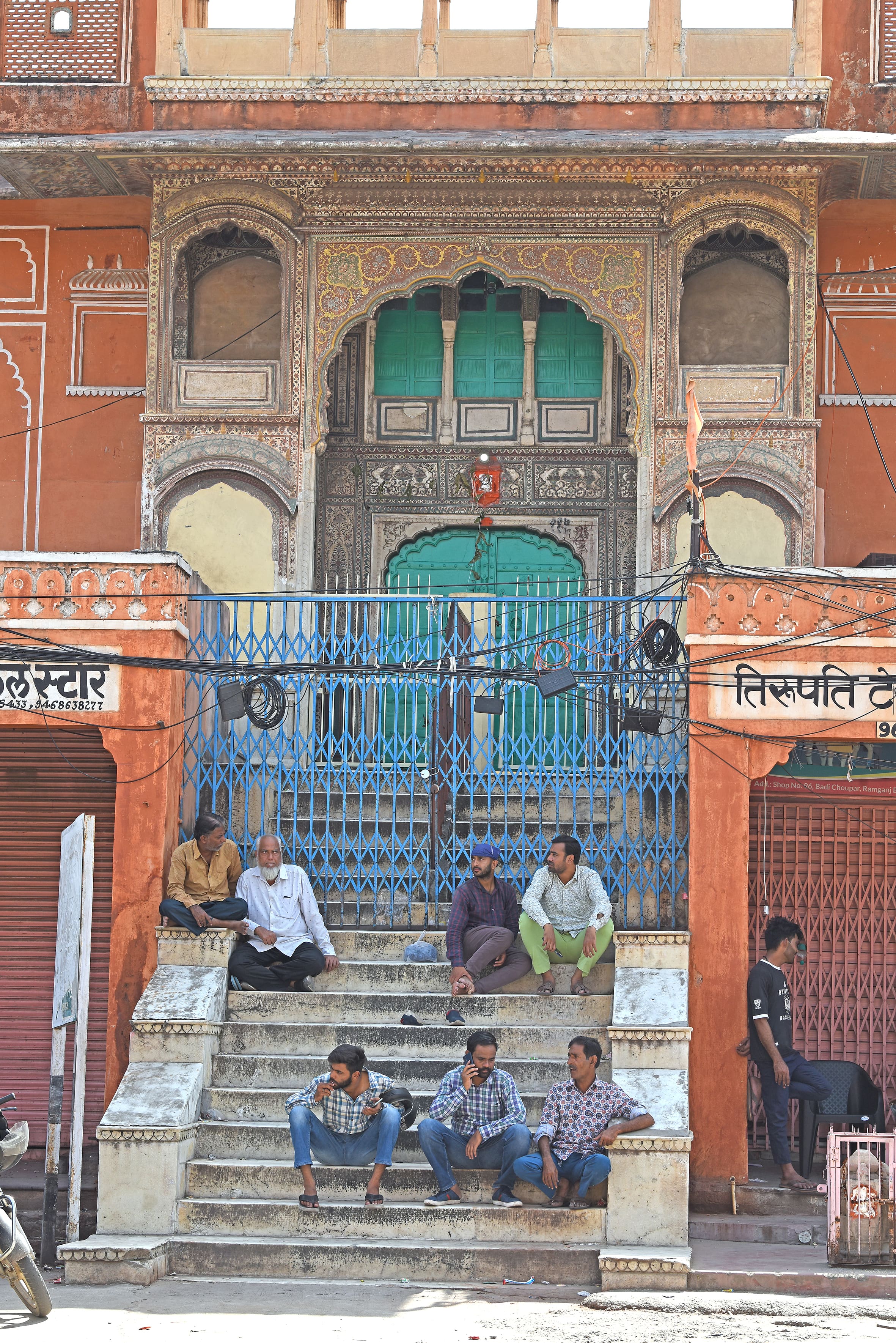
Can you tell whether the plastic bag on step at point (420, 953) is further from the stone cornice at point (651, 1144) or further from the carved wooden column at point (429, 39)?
the carved wooden column at point (429, 39)

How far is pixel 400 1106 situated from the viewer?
29.8 ft

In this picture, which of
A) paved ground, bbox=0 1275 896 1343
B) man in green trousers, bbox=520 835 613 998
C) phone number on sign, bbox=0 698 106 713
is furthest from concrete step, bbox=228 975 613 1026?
phone number on sign, bbox=0 698 106 713

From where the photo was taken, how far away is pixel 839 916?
1126 centimetres

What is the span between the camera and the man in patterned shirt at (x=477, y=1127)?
28.9 ft

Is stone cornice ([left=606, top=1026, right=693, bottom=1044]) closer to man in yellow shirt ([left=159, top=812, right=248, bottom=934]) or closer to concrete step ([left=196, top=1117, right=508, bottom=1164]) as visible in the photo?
concrete step ([left=196, top=1117, right=508, bottom=1164])

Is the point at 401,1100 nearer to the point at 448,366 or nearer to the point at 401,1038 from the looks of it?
the point at 401,1038

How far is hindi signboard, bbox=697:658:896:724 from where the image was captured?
10414 millimetres

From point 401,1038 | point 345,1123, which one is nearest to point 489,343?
point 401,1038

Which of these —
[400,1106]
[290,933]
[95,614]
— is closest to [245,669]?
[95,614]

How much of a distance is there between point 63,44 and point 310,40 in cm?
211

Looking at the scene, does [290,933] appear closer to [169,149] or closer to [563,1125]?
[563,1125]

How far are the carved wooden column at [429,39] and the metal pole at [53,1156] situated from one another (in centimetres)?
817

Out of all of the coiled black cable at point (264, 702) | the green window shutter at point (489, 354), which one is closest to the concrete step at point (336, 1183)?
the coiled black cable at point (264, 702)

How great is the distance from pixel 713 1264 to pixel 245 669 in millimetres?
4609
